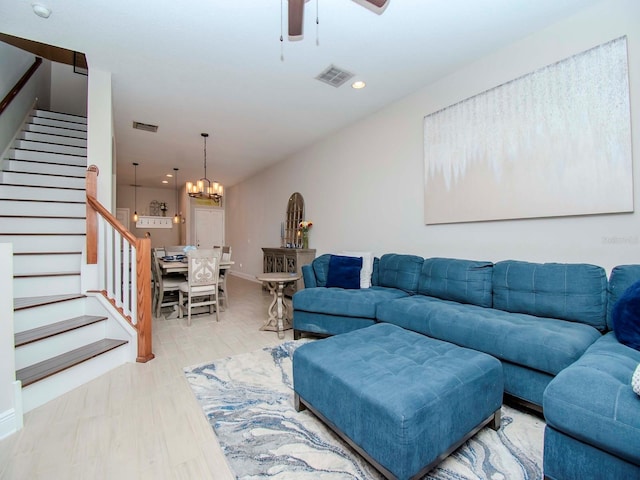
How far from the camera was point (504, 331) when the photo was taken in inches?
73.3

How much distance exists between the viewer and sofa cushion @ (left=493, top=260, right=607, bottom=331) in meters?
1.96

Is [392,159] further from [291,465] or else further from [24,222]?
[24,222]

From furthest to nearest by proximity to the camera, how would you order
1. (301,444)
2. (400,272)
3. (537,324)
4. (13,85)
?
(13,85)
(400,272)
(537,324)
(301,444)

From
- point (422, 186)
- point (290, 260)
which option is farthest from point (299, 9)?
point (290, 260)

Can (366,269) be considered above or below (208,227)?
below

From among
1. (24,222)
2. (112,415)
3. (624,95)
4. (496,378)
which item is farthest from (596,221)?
(24,222)

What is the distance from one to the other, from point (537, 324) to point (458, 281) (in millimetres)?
783

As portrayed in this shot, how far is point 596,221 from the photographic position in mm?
2184

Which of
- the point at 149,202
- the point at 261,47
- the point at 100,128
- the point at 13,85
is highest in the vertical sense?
the point at 13,85

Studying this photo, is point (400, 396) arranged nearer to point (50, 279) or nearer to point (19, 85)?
point (50, 279)

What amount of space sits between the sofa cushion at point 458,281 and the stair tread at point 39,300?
328 cm

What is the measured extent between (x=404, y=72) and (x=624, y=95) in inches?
69.5

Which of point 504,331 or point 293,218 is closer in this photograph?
point 504,331

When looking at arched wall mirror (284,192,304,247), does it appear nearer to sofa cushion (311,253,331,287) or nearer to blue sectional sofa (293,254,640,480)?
sofa cushion (311,253,331,287)
